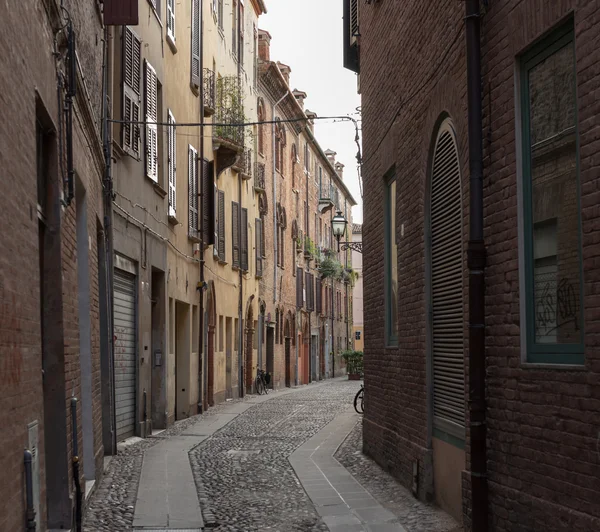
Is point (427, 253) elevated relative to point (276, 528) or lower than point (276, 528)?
elevated

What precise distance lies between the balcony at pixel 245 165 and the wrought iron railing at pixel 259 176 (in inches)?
65.6

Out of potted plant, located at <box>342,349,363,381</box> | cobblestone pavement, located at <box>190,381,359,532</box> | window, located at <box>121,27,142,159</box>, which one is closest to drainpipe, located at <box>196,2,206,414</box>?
cobblestone pavement, located at <box>190,381,359,532</box>

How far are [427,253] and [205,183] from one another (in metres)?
13.7

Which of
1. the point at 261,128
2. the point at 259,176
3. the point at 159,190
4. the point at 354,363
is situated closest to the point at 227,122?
the point at 159,190

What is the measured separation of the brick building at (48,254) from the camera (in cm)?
545

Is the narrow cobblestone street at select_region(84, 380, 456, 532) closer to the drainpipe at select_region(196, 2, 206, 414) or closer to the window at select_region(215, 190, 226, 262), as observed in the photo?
the drainpipe at select_region(196, 2, 206, 414)

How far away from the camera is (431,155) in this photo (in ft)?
31.7

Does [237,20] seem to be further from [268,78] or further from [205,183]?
[205,183]

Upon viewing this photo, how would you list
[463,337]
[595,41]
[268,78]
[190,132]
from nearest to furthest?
[595,41]
[463,337]
[190,132]
[268,78]

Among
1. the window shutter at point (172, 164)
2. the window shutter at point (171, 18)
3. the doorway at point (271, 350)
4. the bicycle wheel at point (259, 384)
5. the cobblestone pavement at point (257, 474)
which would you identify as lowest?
the cobblestone pavement at point (257, 474)

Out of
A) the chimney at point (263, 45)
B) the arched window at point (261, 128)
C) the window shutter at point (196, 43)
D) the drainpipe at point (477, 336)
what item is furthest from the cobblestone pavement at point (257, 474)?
the chimney at point (263, 45)

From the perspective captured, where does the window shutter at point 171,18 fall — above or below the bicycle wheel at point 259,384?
above

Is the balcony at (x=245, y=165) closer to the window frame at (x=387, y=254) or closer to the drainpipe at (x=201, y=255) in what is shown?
the drainpipe at (x=201, y=255)

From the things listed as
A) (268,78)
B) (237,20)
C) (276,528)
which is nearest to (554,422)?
(276,528)
